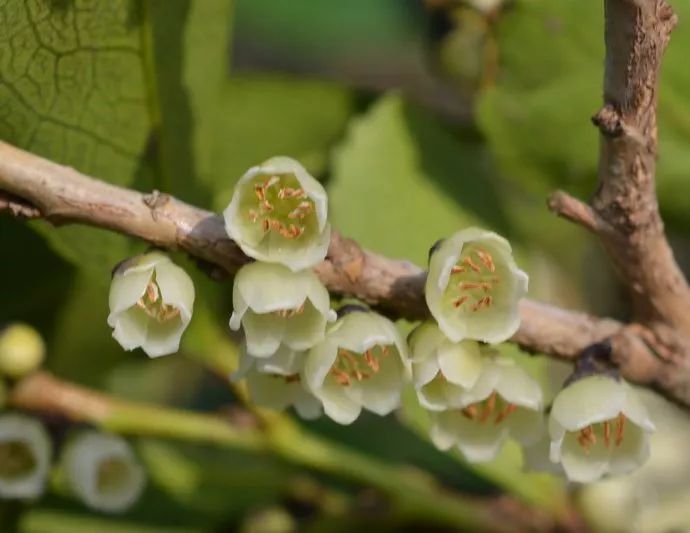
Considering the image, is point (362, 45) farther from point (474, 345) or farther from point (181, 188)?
point (474, 345)

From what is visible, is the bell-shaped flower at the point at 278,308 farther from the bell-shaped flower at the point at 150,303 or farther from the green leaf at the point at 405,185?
the green leaf at the point at 405,185

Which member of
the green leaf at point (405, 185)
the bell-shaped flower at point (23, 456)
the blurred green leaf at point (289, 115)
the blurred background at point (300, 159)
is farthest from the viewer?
the blurred green leaf at point (289, 115)

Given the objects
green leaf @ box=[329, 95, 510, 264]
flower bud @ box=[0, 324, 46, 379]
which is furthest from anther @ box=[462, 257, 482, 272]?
flower bud @ box=[0, 324, 46, 379]

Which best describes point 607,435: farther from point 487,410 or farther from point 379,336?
point 379,336

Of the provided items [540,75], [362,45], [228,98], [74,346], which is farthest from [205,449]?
[362,45]

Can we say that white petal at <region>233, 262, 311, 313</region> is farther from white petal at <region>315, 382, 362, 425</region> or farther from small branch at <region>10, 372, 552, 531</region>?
small branch at <region>10, 372, 552, 531</region>

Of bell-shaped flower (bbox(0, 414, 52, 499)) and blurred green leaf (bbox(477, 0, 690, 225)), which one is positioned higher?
blurred green leaf (bbox(477, 0, 690, 225))

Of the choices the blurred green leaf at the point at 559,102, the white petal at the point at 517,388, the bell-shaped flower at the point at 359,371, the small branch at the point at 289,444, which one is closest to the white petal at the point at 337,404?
the bell-shaped flower at the point at 359,371

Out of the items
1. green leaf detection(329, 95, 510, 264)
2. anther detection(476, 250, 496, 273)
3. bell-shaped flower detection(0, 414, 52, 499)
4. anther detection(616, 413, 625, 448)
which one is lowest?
bell-shaped flower detection(0, 414, 52, 499)

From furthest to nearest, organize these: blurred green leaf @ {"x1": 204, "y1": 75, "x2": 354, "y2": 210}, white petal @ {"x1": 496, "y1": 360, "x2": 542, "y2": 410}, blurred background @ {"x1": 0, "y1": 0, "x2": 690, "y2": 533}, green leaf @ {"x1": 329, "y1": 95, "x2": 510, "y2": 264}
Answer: blurred green leaf @ {"x1": 204, "y1": 75, "x2": 354, "y2": 210}, green leaf @ {"x1": 329, "y1": 95, "x2": 510, "y2": 264}, blurred background @ {"x1": 0, "y1": 0, "x2": 690, "y2": 533}, white petal @ {"x1": 496, "y1": 360, "x2": 542, "y2": 410}
